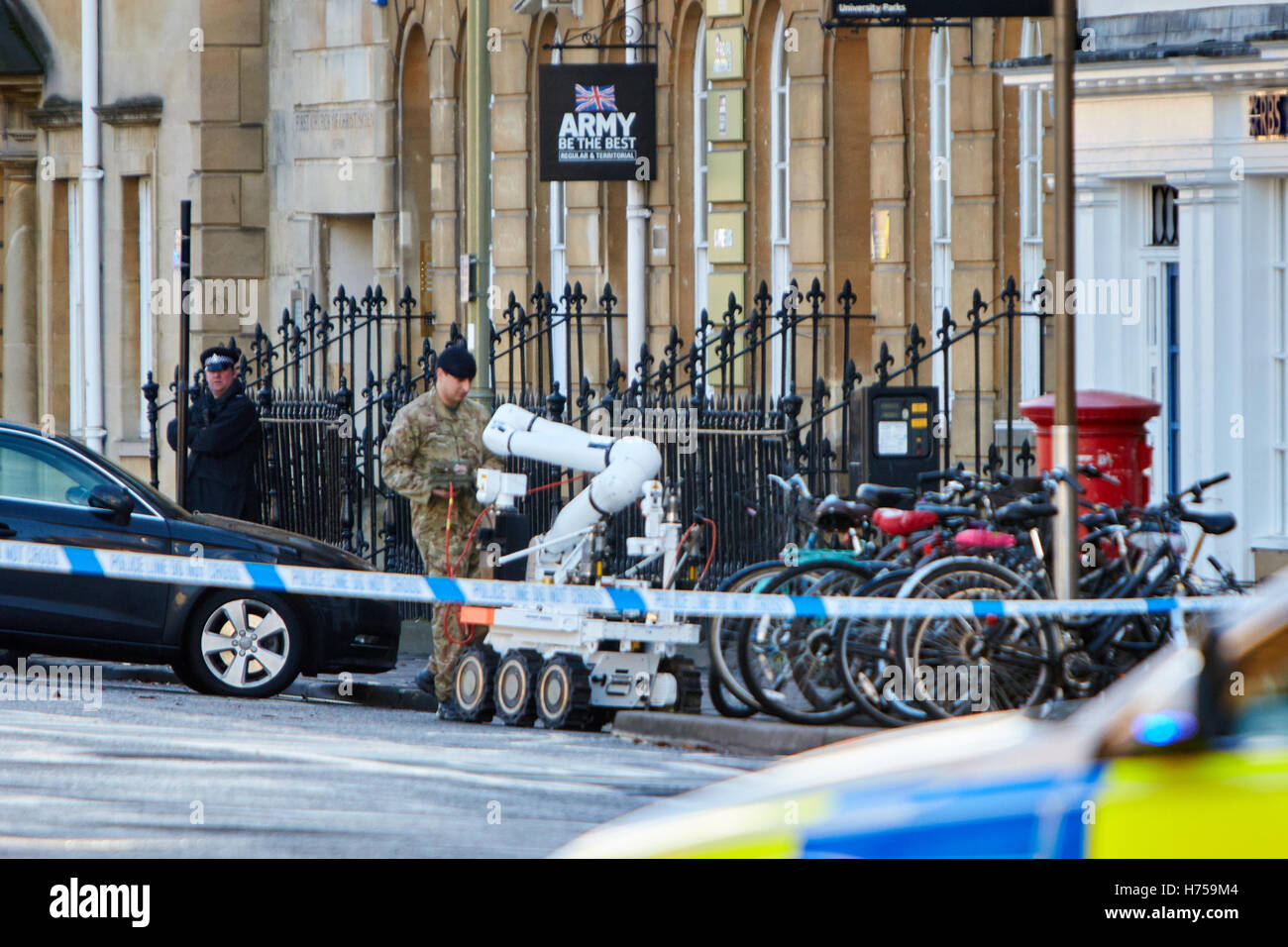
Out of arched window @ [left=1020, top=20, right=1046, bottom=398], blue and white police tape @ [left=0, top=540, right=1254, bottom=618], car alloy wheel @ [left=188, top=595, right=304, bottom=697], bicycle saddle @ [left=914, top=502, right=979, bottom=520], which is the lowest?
car alloy wheel @ [left=188, top=595, right=304, bottom=697]

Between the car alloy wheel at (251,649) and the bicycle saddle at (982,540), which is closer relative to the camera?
the bicycle saddle at (982,540)

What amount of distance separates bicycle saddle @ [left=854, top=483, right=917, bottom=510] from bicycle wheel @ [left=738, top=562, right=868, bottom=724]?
713 mm

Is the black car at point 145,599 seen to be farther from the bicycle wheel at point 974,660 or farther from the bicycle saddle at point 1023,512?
the bicycle saddle at point 1023,512

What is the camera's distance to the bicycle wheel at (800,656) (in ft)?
35.5

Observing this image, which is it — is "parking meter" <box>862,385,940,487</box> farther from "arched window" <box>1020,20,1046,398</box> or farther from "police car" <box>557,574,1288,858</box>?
"police car" <box>557,574,1288,858</box>

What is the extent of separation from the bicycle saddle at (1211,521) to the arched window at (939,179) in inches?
285

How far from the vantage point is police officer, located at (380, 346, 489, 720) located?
12469mm

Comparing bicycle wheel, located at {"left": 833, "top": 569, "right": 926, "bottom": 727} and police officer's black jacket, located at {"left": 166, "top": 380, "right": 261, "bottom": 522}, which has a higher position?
police officer's black jacket, located at {"left": 166, "top": 380, "right": 261, "bottom": 522}

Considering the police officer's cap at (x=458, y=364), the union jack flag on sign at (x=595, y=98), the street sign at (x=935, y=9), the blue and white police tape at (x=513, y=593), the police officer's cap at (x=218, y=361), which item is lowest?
the blue and white police tape at (x=513, y=593)

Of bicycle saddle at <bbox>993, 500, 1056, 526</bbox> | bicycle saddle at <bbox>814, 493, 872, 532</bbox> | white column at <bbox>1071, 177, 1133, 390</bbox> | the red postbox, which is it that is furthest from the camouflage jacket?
white column at <bbox>1071, 177, 1133, 390</bbox>

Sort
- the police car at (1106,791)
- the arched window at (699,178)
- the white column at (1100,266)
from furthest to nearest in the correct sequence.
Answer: the arched window at (699,178)
the white column at (1100,266)
the police car at (1106,791)

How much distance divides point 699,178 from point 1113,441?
10361mm

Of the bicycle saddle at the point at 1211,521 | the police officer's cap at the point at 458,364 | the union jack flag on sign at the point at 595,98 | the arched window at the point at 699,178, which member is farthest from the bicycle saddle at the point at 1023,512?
the arched window at the point at 699,178
